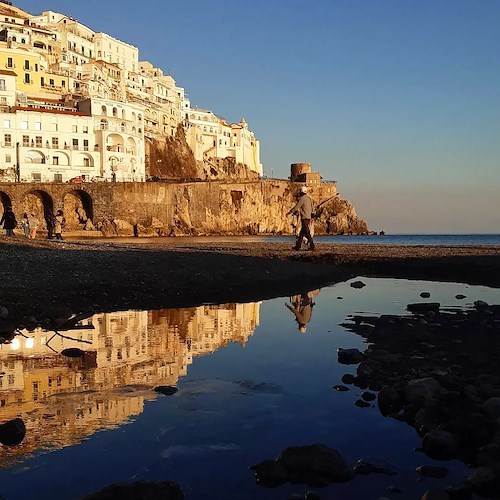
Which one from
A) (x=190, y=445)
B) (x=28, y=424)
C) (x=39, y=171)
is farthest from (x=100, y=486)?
(x=39, y=171)

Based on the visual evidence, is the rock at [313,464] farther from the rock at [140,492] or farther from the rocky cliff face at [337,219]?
the rocky cliff face at [337,219]

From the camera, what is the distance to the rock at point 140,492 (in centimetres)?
421

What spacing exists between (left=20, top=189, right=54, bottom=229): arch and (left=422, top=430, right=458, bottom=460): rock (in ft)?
275

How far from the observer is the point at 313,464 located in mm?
4941

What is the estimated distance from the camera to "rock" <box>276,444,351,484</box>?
4.85 meters

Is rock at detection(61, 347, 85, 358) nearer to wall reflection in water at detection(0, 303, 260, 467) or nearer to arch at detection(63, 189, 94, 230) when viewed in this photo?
wall reflection in water at detection(0, 303, 260, 467)

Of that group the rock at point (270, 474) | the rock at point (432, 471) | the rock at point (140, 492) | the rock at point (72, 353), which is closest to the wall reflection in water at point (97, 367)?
the rock at point (72, 353)

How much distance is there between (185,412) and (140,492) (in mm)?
2276

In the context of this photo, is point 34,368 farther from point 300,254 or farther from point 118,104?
point 118,104

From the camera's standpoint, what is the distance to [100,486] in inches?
180

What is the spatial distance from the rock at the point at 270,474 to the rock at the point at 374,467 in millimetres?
725

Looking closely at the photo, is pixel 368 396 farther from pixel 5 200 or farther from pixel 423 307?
pixel 5 200

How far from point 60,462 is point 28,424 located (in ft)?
3.70

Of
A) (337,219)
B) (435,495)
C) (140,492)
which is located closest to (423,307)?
(435,495)
